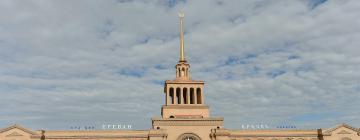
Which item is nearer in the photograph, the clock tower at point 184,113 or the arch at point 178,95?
the clock tower at point 184,113

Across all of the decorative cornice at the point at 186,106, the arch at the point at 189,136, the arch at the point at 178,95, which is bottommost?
the arch at the point at 189,136

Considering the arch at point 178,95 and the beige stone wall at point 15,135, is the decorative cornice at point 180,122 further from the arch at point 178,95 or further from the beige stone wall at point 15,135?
the beige stone wall at point 15,135

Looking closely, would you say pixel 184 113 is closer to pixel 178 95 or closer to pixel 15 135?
pixel 178 95

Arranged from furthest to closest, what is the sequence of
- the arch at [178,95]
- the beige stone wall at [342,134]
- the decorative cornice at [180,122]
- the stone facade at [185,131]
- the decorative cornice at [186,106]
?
the arch at [178,95] < the beige stone wall at [342,134] < the decorative cornice at [186,106] < the decorative cornice at [180,122] < the stone facade at [185,131]

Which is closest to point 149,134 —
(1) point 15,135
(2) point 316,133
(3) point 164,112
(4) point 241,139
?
(3) point 164,112

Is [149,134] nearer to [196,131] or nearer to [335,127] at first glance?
[196,131]

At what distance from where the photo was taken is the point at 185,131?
54969 millimetres

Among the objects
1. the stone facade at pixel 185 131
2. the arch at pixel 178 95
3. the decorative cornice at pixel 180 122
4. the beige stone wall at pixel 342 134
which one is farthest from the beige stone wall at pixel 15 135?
the beige stone wall at pixel 342 134

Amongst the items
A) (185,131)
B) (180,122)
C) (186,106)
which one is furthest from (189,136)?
(186,106)

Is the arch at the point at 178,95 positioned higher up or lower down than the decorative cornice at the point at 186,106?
higher up

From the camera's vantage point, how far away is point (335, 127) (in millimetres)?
58562

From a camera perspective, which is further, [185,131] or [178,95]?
[178,95]

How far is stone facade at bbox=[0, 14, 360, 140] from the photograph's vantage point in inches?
2146

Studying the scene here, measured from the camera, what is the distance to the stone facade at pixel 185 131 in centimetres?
5450
